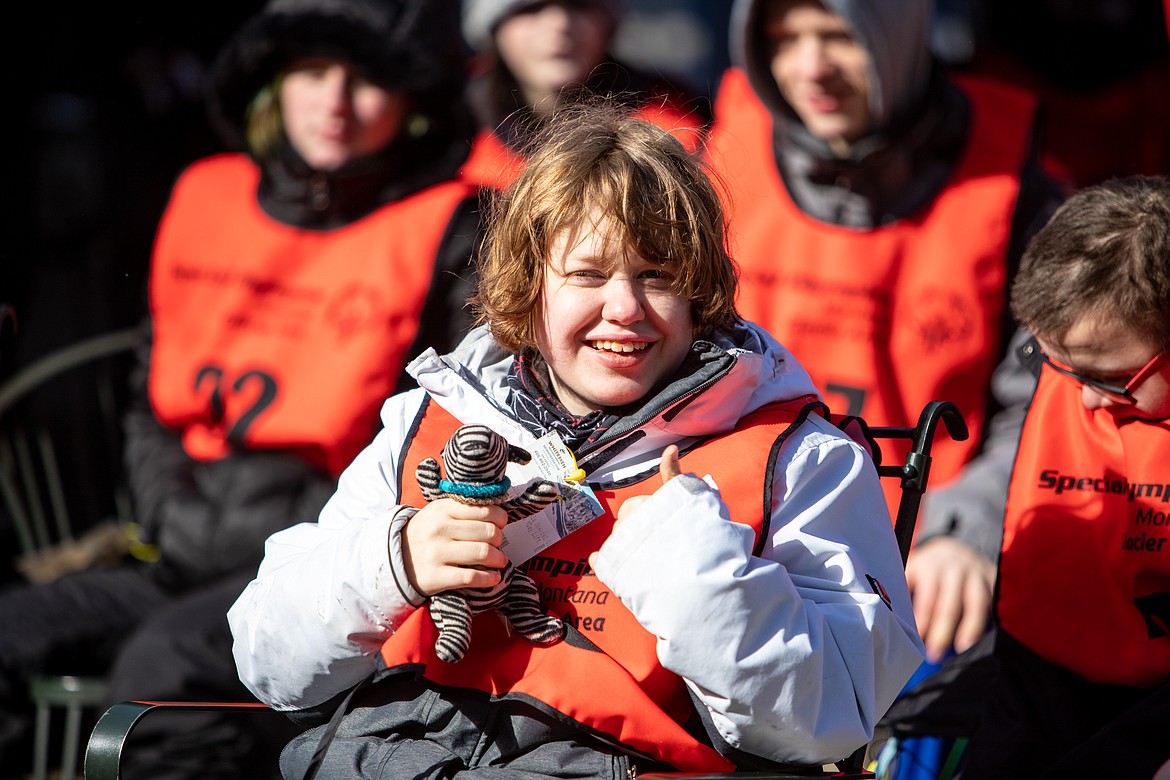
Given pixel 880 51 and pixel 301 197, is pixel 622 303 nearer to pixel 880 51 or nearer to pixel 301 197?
pixel 880 51

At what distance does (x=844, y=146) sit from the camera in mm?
3463

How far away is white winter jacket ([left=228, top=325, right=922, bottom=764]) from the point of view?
1666 millimetres

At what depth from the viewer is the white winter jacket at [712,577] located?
167cm

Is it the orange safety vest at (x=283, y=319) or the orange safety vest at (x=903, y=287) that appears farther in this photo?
the orange safety vest at (x=283, y=319)

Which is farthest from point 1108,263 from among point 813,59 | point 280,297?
point 280,297

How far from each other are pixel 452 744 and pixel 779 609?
0.53m

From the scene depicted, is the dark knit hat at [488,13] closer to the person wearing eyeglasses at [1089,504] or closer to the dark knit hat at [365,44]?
the dark knit hat at [365,44]

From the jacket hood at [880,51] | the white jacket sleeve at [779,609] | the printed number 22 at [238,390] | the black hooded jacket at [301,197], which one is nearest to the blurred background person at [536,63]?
the black hooded jacket at [301,197]

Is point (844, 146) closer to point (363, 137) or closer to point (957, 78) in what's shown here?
point (957, 78)

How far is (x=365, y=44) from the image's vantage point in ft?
12.0

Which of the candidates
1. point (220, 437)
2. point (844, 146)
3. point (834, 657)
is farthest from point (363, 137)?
point (834, 657)

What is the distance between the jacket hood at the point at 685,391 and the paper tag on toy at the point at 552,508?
5 centimetres

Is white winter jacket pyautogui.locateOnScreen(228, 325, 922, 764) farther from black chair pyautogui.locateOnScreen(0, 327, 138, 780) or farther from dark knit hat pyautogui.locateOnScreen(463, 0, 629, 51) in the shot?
dark knit hat pyautogui.locateOnScreen(463, 0, 629, 51)

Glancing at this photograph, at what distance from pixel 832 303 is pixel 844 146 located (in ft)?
1.45
